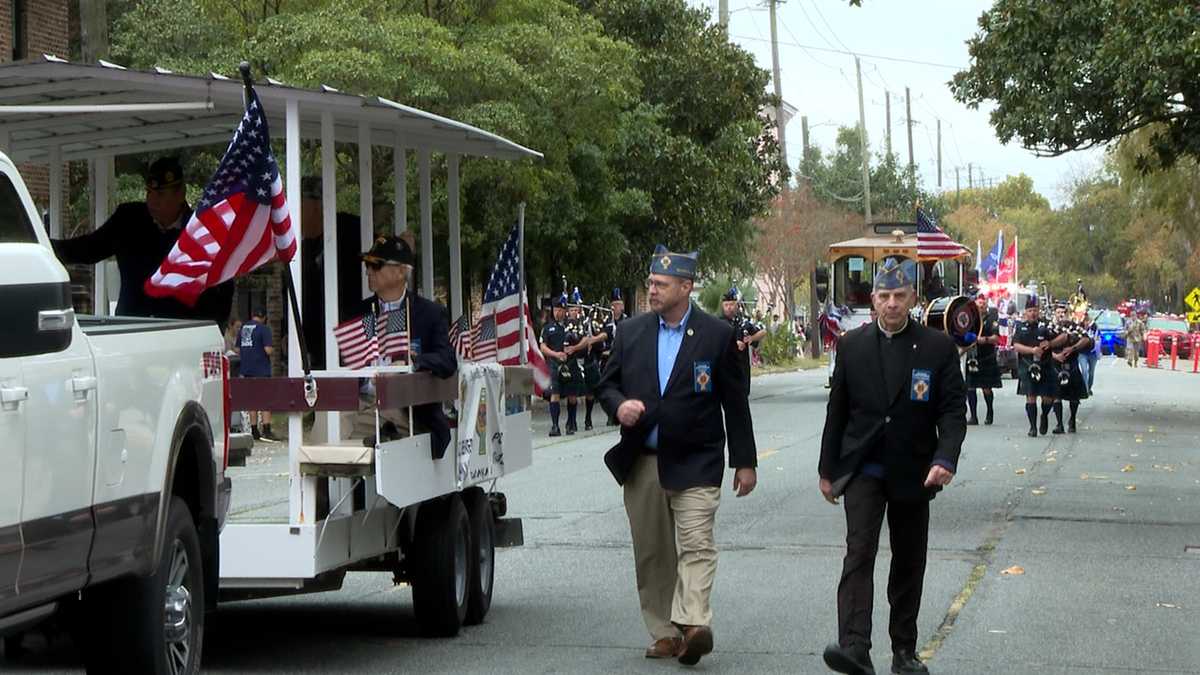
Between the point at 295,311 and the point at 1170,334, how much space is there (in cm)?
7095

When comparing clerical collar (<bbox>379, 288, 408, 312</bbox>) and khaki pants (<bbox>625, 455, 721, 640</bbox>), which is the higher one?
clerical collar (<bbox>379, 288, 408, 312</bbox>)

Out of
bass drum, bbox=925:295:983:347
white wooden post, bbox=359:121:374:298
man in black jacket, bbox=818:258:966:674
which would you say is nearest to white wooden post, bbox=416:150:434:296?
white wooden post, bbox=359:121:374:298

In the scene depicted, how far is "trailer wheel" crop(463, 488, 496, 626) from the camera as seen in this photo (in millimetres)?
10531

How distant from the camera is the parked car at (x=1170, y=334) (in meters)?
74.1

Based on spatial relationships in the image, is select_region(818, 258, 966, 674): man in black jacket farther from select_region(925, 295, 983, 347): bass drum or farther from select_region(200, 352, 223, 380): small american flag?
select_region(925, 295, 983, 347): bass drum

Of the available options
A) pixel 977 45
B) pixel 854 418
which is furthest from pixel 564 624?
pixel 977 45

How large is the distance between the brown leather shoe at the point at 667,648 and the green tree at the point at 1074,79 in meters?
19.4

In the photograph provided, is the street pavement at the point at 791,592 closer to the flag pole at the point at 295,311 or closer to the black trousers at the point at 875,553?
the black trousers at the point at 875,553

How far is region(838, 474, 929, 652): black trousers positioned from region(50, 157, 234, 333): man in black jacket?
3291 mm

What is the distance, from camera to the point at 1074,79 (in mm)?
29391

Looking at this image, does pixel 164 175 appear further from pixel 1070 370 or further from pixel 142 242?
pixel 1070 370

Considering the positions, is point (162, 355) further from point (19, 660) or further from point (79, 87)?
point (19, 660)

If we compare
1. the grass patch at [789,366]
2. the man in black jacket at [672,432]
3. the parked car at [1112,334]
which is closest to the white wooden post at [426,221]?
the man in black jacket at [672,432]

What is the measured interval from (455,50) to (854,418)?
1984 centimetres
